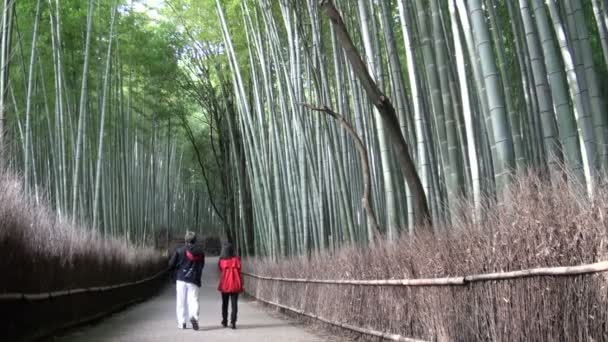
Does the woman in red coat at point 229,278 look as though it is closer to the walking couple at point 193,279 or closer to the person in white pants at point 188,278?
the walking couple at point 193,279

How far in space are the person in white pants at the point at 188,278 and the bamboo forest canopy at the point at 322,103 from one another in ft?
4.80

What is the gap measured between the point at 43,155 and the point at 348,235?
21.4 feet

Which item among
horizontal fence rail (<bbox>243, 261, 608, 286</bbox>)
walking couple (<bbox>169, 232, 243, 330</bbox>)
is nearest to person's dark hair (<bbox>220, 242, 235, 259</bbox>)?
walking couple (<bbox>169, 232, 243, 330</bbox>)

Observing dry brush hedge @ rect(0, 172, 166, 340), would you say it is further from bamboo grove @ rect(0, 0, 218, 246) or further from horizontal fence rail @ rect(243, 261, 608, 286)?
horizontal fence rail @ rect(243, 261, 608, 286)

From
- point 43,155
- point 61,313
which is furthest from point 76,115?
point 61,313

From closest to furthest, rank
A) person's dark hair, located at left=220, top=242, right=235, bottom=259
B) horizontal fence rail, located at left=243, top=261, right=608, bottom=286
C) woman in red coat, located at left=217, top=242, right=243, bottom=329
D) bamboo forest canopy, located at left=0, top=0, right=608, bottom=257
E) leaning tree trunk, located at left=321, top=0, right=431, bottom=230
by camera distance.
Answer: horizontal fence rail, located at left=243, top=261, right=608, bottom=286, bamboo forest canopy, located at left=0, top=0, right=608, bottom=257, leaning tree trunk, located at left=321, top=0, right=431, bottom=230, woman in red coat, located at left=217, top=242, right=243, bottom=329, person's dark hair, located at left=220, top=242, right=235, bottom=259

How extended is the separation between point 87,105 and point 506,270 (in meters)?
8.66

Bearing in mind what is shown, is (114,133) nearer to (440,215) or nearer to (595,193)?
(440,215)

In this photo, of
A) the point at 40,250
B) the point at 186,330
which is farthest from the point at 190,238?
the point at 40,250

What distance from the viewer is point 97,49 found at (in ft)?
34.9

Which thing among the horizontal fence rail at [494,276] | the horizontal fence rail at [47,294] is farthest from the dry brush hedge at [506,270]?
the horizontal fence rail at [47,294]

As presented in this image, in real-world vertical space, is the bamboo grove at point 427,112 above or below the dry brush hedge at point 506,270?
above

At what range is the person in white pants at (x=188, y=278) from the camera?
6250 mm

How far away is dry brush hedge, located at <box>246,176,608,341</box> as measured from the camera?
2.07 meters
